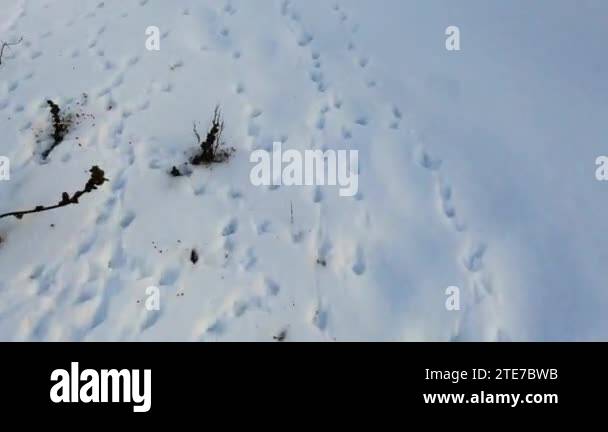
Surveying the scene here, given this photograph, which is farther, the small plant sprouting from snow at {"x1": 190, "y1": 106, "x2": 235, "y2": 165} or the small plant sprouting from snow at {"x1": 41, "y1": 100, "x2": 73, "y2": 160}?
the small plant sprouting from snow at {"x1": 41, "y1": 100, "x2": 73, "y2": 160}

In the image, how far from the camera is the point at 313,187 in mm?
4648

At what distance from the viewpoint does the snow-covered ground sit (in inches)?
155

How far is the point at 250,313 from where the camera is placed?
12.8ft
